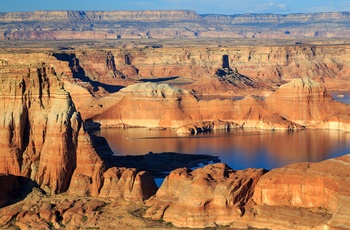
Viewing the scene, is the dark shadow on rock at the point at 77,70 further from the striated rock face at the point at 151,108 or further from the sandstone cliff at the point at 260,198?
the sandstone cliff at the point at 260,198

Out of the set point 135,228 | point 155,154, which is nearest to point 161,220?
point 135,228

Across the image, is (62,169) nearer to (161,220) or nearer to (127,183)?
(127,183)

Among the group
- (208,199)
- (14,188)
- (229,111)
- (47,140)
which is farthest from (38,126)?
(229,111)

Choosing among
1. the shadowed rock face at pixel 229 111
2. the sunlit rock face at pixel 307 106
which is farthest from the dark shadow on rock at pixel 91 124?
the sunlit rock face at pixel 307 106

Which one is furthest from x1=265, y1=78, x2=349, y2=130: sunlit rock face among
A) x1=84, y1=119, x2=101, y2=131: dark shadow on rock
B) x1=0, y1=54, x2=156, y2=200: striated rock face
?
x1=0, y1=54, x2=156, y2=200: striated rock face

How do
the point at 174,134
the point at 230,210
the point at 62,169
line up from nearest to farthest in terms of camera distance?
the point at 230,210 → the point at 62,169 → the point at 174,134
